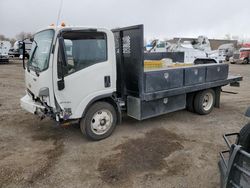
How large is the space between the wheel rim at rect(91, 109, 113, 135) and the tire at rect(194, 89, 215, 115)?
8.80 ft

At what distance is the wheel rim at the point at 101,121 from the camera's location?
442 cm

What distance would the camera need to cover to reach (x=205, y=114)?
20.5 ft

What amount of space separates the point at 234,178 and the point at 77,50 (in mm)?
3118

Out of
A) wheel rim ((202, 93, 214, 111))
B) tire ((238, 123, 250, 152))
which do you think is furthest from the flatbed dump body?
tire ((238, 123, 250, 152))

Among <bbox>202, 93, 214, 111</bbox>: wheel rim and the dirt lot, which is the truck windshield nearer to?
the dirt lot

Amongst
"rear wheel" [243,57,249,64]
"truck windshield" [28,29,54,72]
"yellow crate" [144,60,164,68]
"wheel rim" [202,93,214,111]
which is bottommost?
"wheel rim" [202,93,214,111]

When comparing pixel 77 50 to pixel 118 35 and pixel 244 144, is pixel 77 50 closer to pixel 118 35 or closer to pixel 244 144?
pixel 118 35

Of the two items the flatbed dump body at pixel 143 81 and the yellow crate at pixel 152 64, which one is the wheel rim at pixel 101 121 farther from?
the yellow crate at pixel 152 64

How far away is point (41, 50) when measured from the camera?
13.9 ft

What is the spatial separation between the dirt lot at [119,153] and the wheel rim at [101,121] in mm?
242

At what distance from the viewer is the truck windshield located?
3.96m

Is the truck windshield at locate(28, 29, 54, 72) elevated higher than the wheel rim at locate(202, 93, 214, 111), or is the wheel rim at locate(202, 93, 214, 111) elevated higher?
the truck windshield at locate(28, 29, 54, 72)

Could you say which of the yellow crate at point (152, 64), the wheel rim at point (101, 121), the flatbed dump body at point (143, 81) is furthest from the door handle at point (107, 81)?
Result: the yellow crate at point (152, 64)

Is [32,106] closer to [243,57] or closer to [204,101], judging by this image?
[204,101]
